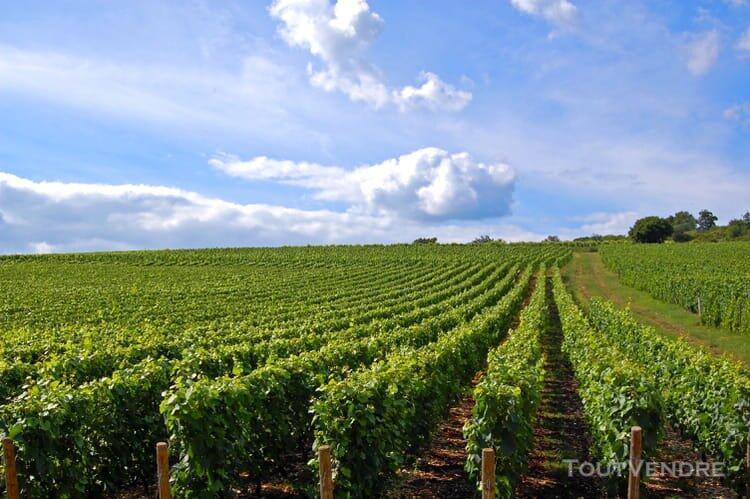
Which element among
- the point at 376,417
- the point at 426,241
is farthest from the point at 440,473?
the point at 426,241

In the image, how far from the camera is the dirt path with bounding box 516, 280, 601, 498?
882 centimetres

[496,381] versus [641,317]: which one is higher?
[496,381]

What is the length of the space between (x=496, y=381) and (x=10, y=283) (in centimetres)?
5046

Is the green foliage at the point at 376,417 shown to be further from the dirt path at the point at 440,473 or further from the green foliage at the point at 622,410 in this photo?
the green foliage at the point at 622,410

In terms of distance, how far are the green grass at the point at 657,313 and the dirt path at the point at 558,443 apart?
4937 millimetres

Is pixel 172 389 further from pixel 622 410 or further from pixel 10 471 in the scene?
pixel 622 410

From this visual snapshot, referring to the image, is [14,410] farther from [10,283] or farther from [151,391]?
[10,283]

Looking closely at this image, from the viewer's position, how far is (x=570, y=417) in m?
12.7

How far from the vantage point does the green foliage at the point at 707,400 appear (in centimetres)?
847

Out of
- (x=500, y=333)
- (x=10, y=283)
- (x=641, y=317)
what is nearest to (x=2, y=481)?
(x=500, y=333)

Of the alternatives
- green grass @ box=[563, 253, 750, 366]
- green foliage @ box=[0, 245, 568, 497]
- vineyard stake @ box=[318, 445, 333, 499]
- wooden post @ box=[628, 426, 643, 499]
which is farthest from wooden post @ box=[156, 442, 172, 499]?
green grass @ box=[563, 253, 750, 366]

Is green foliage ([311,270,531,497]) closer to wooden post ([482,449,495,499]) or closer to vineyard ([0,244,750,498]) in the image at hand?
vineyard ([0,244,750,498])

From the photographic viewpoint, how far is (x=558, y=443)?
1098 cm

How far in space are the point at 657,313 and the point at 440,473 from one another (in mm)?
27912
